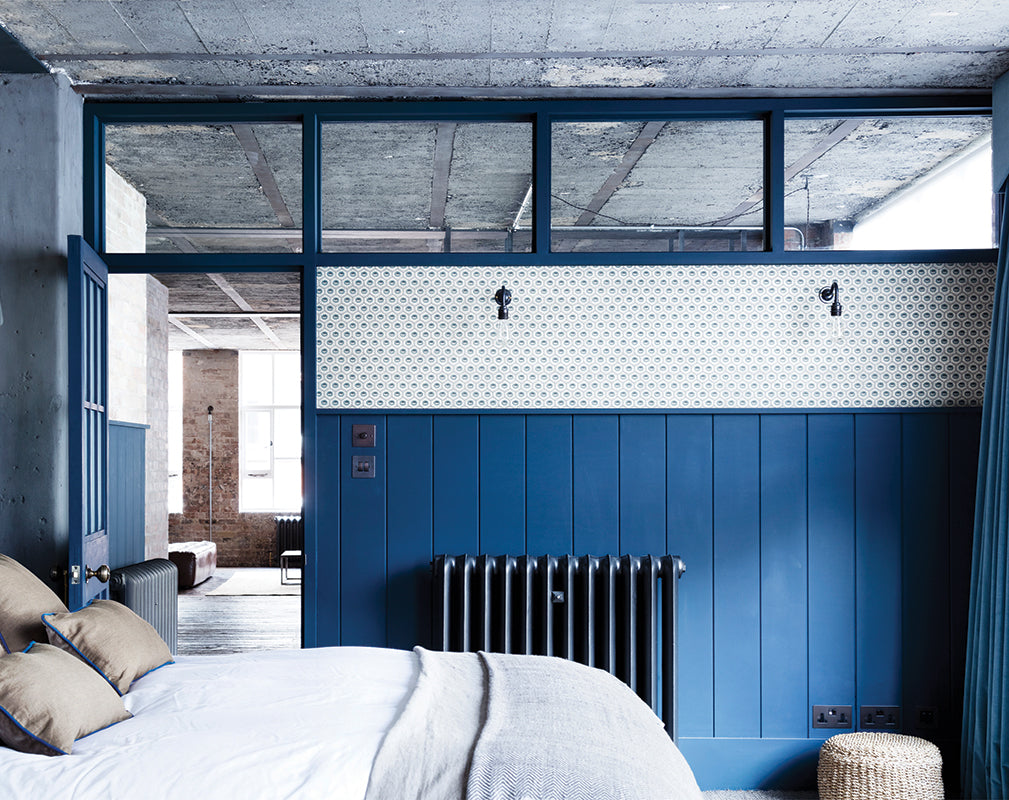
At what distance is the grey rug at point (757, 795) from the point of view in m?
3.48

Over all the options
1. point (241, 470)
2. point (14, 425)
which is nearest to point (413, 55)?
point (14, 425)

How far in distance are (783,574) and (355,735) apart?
A: 2340 millimetres

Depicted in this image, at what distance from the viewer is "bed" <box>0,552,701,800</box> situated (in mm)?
1658

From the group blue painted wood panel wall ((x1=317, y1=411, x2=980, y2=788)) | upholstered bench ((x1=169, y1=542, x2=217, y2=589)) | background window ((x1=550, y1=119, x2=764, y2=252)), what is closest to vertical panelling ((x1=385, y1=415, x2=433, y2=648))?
blue painted wood panel wall ((x1=317, y1=411, x2=980, y2=788))

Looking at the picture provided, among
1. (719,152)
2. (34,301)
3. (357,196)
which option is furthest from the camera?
(357,196)

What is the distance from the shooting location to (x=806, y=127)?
4082 millimetres

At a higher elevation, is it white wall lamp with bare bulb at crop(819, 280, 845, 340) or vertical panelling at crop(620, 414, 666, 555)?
white wall lamp with bare bulb at crop(819, 280, 845, 340)

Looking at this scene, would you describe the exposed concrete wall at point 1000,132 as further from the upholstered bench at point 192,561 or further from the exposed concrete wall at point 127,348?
the upholstered bench at point 192,561

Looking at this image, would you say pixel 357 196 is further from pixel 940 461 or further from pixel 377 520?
pixel 940 461

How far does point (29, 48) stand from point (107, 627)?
7.52ft

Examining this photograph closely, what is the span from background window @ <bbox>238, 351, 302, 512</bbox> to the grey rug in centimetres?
947

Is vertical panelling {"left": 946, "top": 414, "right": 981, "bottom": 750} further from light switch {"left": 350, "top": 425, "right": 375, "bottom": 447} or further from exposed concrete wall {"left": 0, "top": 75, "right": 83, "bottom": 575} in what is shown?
exposed concrete wall {"left": 0, "top": 75, "right": 83, "bottom": 575}

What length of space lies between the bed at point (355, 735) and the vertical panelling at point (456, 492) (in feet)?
4.00

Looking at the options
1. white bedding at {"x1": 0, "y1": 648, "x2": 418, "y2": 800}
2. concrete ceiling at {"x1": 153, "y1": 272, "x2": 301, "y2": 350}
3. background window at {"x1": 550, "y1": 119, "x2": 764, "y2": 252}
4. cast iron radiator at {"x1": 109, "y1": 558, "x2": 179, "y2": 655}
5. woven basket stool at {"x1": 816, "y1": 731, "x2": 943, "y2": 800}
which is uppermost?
background window at {"x1": 550, "y1": 119, "x2": 764, "y2": 252}
